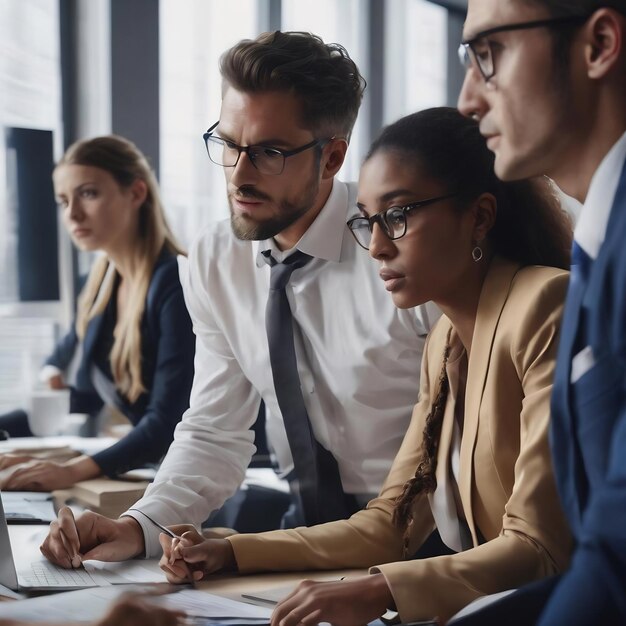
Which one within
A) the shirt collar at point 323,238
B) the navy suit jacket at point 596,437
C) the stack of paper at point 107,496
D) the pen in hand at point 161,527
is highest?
the shirt collar at point 323,238

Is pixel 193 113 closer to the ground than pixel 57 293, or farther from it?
farther from it

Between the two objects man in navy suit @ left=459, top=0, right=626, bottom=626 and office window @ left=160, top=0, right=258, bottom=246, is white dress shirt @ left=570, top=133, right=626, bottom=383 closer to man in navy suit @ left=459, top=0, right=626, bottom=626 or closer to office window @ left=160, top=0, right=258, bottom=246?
man in navy suit @ left=459, top=0, right=626, bottom=626

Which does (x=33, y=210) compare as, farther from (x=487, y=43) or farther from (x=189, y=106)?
(x=487, y=43)

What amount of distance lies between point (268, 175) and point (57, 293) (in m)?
2.21

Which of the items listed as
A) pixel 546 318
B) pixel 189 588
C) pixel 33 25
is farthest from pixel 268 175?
pixel 33 25

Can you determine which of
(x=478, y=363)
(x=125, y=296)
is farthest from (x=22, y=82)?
(x=478, y=363)

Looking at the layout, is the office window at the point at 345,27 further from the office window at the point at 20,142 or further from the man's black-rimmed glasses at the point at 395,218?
the man's black-rimmed glasses at the point at 395,218

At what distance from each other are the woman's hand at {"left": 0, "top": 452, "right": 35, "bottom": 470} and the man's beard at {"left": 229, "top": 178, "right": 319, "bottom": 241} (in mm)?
933

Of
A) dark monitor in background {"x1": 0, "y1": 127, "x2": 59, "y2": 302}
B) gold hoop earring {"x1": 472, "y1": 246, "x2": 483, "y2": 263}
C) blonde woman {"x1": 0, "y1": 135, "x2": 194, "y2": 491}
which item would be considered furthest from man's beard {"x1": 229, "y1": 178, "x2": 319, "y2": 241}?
dark monitor in background {"x1": 0, "y1": 127, "x2": 59, "y2": 302}

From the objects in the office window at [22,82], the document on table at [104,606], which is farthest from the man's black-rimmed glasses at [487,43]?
the office window at [22,82]

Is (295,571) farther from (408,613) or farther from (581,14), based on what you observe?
(581,14)

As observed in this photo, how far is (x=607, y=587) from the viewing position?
82 centimetres

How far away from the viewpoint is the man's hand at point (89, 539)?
149 cm

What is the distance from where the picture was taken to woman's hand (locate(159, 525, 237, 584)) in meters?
1.39
